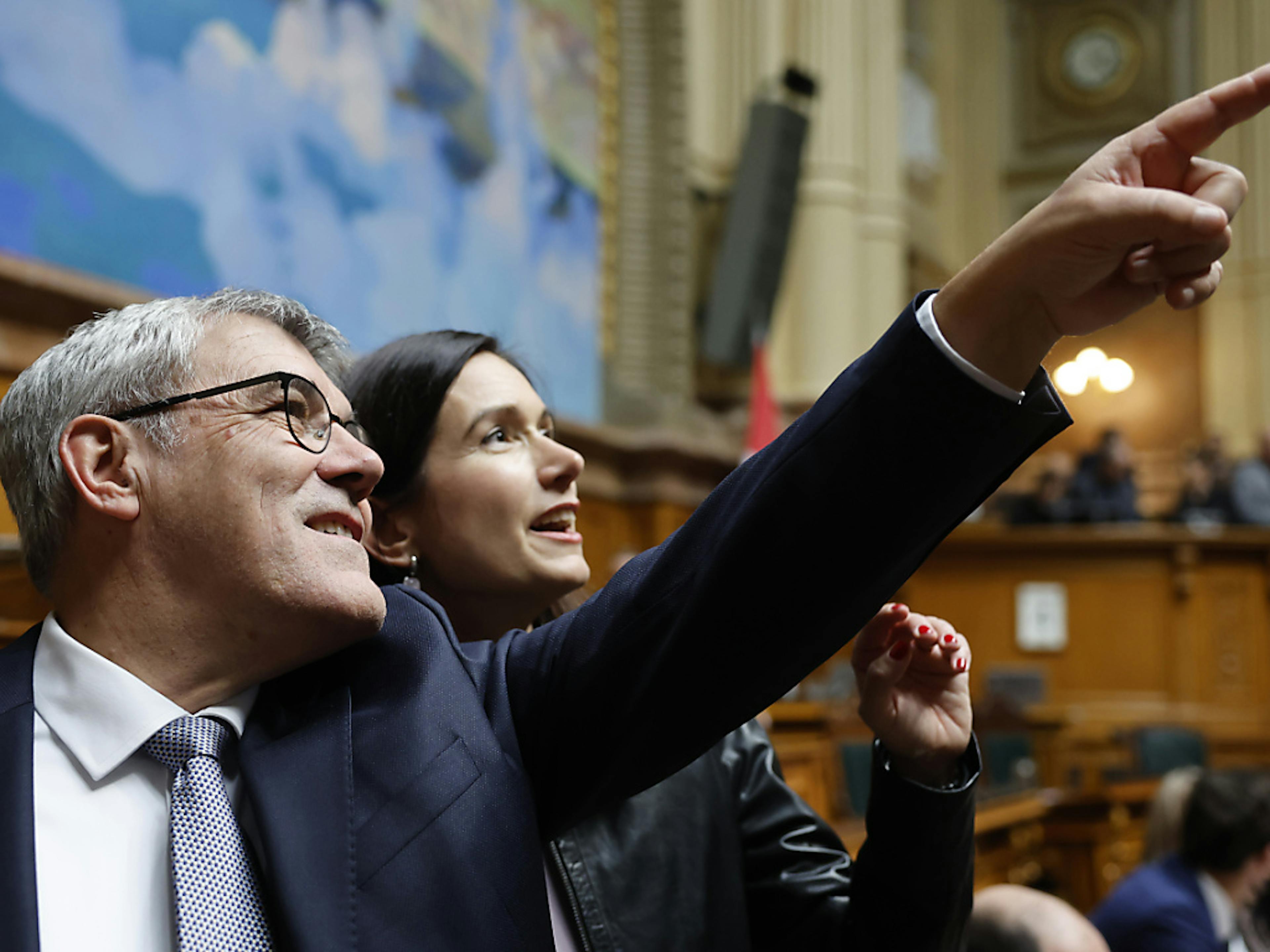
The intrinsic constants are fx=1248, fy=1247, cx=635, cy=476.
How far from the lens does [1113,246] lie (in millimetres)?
876

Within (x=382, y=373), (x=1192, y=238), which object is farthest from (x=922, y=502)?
(x=382, y=373)

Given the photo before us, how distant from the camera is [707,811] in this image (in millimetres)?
1468

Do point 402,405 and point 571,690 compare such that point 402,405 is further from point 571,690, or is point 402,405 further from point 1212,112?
point 1212,112

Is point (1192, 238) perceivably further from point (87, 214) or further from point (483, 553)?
point (87, 214)

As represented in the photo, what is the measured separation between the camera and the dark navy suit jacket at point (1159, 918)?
3.19 m

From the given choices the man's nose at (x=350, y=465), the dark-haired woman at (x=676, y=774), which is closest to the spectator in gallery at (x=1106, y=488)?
the dark-haired woman at (x=676, y=774)

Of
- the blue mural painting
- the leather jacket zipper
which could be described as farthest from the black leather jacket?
the blue mural painting

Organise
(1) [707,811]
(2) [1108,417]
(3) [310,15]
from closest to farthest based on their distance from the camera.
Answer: (1) [707,811]
(3) [310,15]
(2) [1108,417]

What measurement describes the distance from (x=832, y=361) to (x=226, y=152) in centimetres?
622

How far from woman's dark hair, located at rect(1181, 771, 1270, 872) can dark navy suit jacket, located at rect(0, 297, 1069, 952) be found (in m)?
2.83

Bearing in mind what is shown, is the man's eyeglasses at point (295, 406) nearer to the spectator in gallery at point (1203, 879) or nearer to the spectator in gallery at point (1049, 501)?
the spectator in gallery at point (1203, 879)

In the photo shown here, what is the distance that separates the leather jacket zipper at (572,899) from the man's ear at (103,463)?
557mm

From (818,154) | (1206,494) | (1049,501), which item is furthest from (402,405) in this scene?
(818,154)

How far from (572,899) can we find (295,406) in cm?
59
